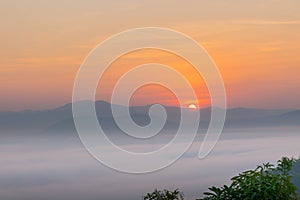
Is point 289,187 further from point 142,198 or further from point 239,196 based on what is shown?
point 142,198

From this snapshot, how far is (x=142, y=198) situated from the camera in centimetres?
2022

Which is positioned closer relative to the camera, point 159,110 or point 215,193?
point 215,193

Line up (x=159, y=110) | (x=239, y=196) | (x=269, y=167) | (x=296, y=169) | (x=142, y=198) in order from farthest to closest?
(x=296, y=169) → (x=159, y=110) → (x=142, y=198) → (x=269, y=167) → (x=239, y=196)

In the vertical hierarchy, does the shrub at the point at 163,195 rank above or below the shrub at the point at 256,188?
above

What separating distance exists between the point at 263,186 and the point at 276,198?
454mm

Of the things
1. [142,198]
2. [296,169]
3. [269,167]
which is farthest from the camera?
[296,169]

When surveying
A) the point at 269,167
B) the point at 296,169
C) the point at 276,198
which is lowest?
the point at 276,198

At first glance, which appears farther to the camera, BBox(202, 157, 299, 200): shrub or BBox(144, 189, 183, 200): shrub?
BBox(144, 189, 183, 200): shrub

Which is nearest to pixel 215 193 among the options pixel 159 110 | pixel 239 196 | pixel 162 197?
pixel 239 196

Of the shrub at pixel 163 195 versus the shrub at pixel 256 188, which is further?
the shrub at pixel 163 195

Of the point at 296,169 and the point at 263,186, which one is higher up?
the point at 296,169

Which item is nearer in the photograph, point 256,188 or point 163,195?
point 256,188

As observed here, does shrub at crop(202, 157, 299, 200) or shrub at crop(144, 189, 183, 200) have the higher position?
shrub at crop(144, 189, 183, 200)

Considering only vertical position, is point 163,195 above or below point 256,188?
above
